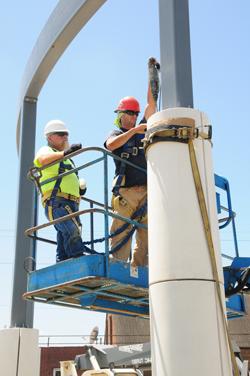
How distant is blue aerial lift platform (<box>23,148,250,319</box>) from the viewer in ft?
17.7

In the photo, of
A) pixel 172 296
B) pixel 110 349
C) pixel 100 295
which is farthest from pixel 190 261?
pixel 110 349

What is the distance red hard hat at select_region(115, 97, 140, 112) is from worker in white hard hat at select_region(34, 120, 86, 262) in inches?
38.1

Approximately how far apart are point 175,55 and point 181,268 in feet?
6.20

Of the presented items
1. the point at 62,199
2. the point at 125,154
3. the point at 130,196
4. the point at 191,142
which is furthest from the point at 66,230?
the point at 191,142

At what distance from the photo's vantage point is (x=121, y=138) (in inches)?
241

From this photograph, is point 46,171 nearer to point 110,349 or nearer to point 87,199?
point 87,199

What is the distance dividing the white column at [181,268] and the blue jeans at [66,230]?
6.88 feet

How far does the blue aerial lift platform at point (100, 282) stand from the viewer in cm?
540

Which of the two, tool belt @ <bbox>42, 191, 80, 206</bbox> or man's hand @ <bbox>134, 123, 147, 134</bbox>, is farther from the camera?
tool belt @ <bbox>42, 191, 80, 206</bbox>

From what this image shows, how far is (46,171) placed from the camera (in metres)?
6.53

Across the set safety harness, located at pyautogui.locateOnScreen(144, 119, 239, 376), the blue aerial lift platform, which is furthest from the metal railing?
safety harness, located at pyautogui.locateOnScreen(144, 119, 239, 376)

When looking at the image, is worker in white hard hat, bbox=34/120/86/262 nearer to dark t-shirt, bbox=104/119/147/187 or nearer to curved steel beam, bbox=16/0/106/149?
dark t-shirt, bbox=104/119/147/187

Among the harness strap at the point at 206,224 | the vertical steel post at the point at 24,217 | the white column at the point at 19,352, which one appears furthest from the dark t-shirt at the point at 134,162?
the white column at the point at 19,352

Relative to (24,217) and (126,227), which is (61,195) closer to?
(126,227)
